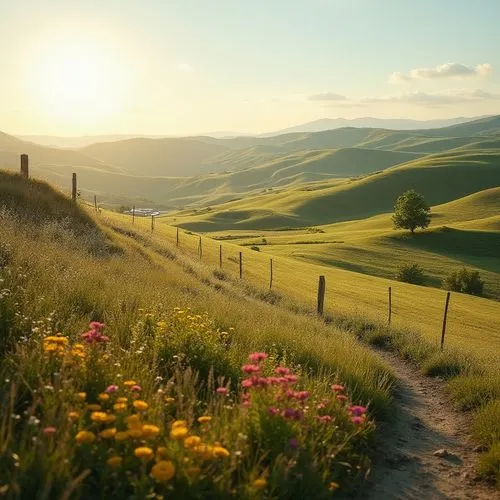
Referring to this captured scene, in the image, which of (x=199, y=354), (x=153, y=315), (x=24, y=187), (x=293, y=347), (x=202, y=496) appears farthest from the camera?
(x=24, y=187)

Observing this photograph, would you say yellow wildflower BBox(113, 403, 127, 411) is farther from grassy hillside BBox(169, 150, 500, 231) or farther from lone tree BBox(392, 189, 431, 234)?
grassy hillside BBox(169, 150, 500, 231)

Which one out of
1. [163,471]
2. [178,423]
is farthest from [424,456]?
[163,471]

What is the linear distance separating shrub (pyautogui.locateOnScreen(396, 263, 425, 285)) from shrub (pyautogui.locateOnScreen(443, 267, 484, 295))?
9.31 ft

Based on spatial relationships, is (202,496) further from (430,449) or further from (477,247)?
(477,247)

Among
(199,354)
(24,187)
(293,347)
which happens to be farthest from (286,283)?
(199,354)

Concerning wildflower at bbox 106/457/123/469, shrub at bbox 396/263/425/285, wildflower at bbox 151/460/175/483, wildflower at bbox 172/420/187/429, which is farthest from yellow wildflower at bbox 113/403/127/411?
shrub at bbox 396/263/425/285

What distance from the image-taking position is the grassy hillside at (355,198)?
134000 millimetres

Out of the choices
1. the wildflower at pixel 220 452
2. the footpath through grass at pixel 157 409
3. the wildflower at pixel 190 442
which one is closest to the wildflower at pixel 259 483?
the footpath through grass at pixel 157 409

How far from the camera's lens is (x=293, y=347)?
32.7ft

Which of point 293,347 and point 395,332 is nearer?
point 293,347

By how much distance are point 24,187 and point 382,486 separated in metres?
23.1

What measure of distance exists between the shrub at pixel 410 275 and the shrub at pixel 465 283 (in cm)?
284

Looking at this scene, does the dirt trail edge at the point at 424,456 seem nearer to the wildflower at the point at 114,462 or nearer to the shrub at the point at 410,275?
the wildflower at the point at 114,462

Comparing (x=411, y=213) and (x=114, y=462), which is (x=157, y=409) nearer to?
(x=114, y=462)
